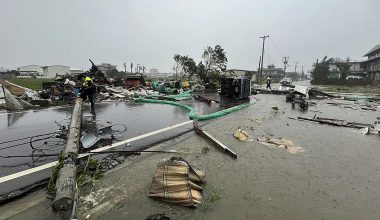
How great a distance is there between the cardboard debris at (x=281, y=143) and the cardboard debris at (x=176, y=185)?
3.64 metres

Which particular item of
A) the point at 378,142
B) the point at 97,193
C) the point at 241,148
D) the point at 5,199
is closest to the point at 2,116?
the point at 5,199

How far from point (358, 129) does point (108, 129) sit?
9366mm

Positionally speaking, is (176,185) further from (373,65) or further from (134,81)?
(373,65)

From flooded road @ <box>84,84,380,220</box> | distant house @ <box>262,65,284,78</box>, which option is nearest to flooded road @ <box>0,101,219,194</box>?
flooded road @ <box>84,84,380,220</box>

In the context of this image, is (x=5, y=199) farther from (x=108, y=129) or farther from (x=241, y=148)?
(x=241, y=148)

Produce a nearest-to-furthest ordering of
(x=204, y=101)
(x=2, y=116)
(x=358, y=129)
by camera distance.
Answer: (x=358, y=129), (x=2, y=116), (x=204, y=101)

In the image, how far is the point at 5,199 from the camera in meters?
3.80

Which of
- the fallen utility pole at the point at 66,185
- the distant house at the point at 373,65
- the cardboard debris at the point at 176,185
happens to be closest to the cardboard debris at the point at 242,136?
the cardboard debris at the point at 176,185

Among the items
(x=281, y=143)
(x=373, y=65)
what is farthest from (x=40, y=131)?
(x=373, y=65)

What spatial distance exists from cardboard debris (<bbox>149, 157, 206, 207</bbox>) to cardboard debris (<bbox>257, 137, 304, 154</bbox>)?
3.64 m

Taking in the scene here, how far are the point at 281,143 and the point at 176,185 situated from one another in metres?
4.48

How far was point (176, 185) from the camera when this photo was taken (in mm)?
3867

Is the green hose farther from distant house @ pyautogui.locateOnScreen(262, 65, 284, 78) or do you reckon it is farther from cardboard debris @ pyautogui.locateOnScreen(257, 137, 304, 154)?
distant house @ pyautogui.locateOnScreen(262, 65, 284, 78)

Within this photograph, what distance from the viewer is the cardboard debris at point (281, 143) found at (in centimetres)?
670
